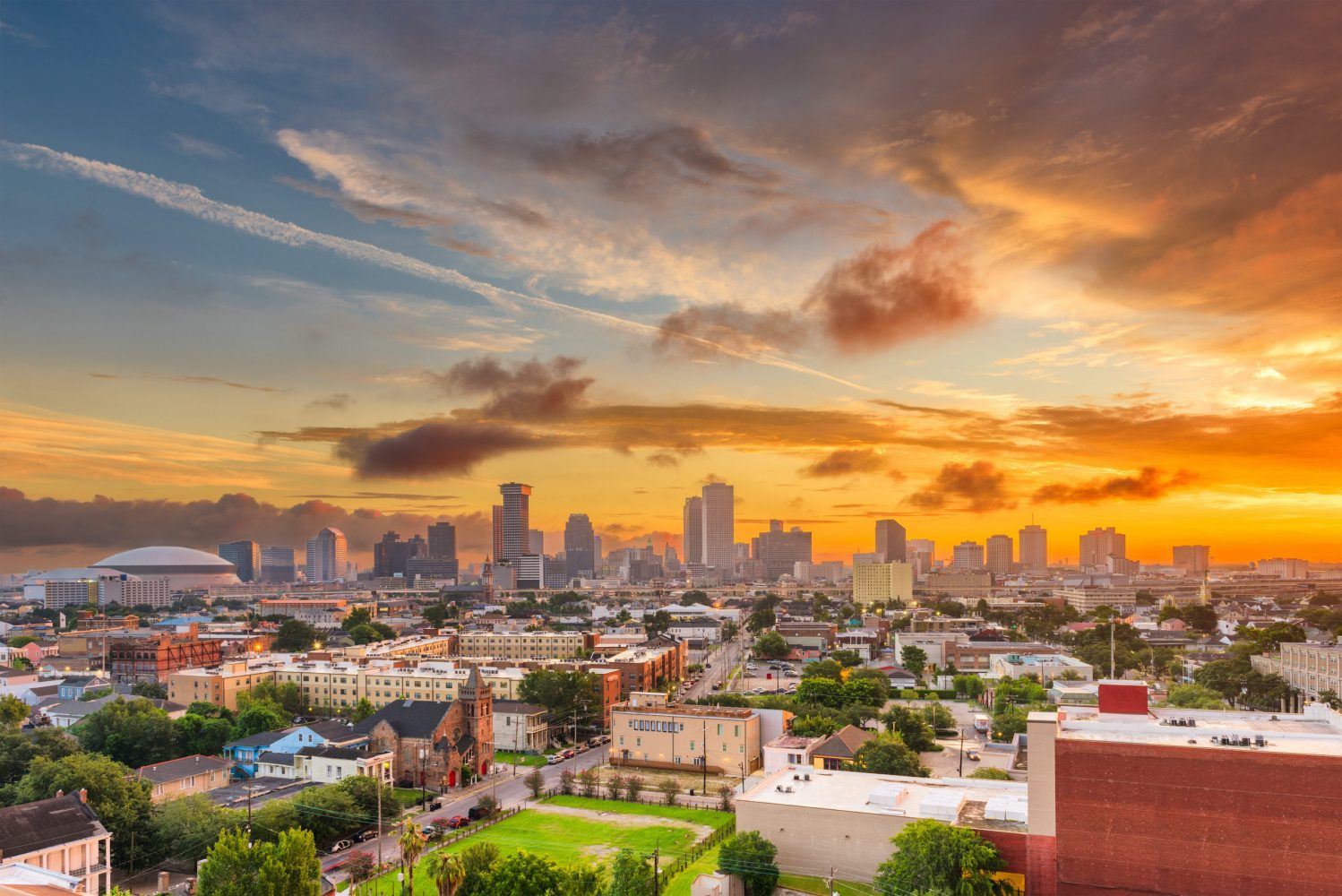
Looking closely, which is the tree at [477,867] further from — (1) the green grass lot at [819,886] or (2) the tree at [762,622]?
(2) the tree at [762,622]

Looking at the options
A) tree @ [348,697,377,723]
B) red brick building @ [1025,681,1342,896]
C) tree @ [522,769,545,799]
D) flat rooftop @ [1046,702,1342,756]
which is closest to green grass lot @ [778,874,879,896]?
red brick building @ [1025,681,1342,896]

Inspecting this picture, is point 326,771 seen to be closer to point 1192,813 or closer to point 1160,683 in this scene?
point 1192,813

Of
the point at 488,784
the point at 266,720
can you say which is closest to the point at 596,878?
the point at 488,784

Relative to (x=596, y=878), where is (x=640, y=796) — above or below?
below

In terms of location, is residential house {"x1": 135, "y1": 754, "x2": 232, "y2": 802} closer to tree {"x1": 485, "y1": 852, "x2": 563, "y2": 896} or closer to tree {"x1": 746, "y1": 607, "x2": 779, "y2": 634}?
tree {"x1": 485, "y1": 852, "x2": 563, "y2": 896}

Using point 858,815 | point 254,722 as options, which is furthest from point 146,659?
point 858,815

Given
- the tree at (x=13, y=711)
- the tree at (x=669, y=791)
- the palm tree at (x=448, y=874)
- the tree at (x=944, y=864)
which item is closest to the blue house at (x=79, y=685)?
the tree at (x=13, y=711)
